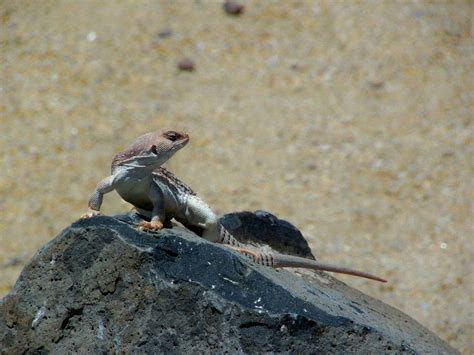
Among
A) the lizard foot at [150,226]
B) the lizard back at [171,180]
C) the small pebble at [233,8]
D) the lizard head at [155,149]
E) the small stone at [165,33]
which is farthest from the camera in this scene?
the small pebble at [233,8]

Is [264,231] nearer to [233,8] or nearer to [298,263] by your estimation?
[298,263]

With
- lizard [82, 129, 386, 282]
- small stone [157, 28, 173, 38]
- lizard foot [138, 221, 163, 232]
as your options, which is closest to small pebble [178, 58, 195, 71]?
small stone [157, 28, 173, 38]

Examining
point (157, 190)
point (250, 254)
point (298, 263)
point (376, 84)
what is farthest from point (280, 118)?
point (157, 190)

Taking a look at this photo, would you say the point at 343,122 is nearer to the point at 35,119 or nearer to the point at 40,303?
the point at 35,119

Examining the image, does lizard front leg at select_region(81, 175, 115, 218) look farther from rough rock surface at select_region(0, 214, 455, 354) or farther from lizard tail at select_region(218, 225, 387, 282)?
lizard tail at select_region(218, 225, 387, 282)

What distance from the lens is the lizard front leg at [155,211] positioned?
5.31m

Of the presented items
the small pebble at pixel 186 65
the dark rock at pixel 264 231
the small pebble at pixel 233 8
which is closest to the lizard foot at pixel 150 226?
the dark rock at pixel 264 231

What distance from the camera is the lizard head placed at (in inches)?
213

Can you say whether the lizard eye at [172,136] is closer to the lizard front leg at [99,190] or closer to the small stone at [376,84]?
the lizard front leg at [99,190]

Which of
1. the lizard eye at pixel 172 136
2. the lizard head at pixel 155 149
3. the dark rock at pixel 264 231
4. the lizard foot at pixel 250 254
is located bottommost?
the dark rock at pixel 264 231

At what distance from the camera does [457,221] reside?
461 inches

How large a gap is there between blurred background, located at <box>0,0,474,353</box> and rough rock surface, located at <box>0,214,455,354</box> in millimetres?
5247

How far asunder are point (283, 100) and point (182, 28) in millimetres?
2075

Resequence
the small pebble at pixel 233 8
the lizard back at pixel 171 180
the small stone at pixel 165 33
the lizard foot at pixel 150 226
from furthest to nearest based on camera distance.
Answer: the small pebble at pixel 233 8 < the small stone at pixel 165 33 < the lizard back at pixel 171 180 < the lizard foot at pixel 150 226
